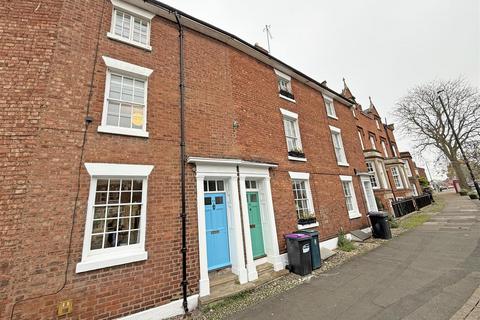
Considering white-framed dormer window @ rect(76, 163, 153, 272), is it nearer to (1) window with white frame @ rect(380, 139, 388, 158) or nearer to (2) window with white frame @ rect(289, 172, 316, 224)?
(2) window with white frame @ rect(289, 172, 316, 224)

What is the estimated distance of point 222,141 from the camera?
23.6 feet

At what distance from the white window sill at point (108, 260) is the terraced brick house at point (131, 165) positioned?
0.11ft

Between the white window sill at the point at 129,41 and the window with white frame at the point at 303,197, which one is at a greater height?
the white window sill at the point at 129,41

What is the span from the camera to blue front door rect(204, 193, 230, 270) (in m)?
6.19

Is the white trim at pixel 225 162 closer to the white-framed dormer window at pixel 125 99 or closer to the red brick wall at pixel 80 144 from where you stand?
the red brick wall at pixel 80 144

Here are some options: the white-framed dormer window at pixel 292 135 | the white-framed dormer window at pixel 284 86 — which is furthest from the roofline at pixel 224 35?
the white-framed dormer window at pixel 292 135

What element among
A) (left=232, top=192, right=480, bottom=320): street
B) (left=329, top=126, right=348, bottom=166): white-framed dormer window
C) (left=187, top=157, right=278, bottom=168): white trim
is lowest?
(left=232, top=192, right=480, bottom=320): street

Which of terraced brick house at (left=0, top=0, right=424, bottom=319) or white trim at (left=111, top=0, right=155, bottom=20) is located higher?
white trim at (left=111, top=0, right=155, bottom=20)

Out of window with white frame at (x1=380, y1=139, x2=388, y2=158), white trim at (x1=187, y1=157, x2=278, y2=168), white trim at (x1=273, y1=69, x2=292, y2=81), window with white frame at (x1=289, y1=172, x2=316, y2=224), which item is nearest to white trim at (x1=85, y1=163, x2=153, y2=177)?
white trim at (x1=187, y1=157, x2=278, y2=168)

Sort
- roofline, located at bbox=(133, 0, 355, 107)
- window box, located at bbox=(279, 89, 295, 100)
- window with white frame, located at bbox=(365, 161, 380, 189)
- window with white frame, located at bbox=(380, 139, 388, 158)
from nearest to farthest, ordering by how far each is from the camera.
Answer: roofline, located at bbox=(133, 0, 355, 107), window box, located at bbox=(279, 89, 295, 100), window with white frame, located at bbox=(365, 161, 380, 189), window with white frame, located at bbox=(380, 139, 388, 158)

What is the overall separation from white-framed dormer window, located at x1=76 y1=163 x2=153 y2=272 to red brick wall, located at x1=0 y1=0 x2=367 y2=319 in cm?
16

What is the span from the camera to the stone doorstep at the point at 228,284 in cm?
519

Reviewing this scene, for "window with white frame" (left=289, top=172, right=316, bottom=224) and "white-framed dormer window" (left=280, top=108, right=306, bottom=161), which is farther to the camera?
"white-framed dormer window" (left=280, top=108, right=306, bottom=161)

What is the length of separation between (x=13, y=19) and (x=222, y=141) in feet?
20.6
